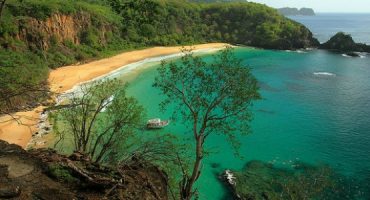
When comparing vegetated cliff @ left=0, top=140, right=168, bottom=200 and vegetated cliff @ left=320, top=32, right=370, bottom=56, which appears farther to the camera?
vegetated cliff @ left=320, top=32, right=370, bottom=56

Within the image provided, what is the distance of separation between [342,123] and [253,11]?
313 feet

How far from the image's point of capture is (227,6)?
145 m

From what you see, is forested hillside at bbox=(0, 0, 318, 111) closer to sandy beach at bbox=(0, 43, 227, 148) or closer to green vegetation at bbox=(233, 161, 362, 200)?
sandy beach at bbox=(0, 43, 227, 148)

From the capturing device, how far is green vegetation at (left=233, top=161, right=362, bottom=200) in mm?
31713

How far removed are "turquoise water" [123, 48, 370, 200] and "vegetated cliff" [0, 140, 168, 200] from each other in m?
20.5

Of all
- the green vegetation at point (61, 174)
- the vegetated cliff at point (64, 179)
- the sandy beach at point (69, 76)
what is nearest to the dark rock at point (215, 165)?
the sandy beach at point (69, 76)

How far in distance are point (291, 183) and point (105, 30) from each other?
82946mm

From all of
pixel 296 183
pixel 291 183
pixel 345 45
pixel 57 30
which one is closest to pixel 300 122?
pixel 296 183

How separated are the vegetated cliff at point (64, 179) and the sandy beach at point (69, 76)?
24990 millimetres

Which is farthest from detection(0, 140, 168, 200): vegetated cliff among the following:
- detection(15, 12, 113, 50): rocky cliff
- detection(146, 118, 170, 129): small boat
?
detection(15, 12, 113, 50): rocky cliff

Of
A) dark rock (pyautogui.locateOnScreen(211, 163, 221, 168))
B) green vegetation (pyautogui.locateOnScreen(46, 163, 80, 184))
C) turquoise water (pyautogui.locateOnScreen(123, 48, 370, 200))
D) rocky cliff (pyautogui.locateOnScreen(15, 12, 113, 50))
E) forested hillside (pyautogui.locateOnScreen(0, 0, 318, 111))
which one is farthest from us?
rocky cliff (pyautogui.locateOnScreen(15, 12, 113, 50))

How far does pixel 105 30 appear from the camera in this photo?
339 feet

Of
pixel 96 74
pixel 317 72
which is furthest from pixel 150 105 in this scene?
pixel 317 72

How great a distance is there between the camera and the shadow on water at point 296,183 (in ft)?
106
